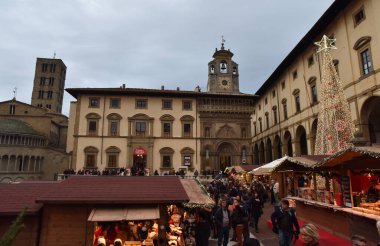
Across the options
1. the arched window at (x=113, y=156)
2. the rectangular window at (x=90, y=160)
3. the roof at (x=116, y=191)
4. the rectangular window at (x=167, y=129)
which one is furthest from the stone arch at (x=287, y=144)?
the roof at (x=116, y=191)

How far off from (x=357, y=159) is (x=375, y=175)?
2475 millimetres

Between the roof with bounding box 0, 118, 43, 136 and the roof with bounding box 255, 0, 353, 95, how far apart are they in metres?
42.2

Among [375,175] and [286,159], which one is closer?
[375,175]

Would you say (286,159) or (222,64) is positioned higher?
(222,64)

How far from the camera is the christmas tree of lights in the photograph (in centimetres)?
1455

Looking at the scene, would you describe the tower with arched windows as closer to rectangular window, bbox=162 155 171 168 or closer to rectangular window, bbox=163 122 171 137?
rectangular window, bbox=163 122 171 137

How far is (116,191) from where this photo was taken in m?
8.80

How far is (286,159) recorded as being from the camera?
14.3m

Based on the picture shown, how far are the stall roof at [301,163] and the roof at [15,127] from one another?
144ft

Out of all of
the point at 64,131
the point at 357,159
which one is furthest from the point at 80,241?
the point at 64,131

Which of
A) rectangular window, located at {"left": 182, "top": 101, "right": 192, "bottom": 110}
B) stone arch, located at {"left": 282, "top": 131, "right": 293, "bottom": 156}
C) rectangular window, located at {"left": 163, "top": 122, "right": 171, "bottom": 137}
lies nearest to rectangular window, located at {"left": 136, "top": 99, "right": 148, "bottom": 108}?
rectangular window, located at {"left": 163, "top": 122, "right": 171, "bottom": 137}

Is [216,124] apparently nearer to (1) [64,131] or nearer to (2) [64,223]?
(2) [64,223]

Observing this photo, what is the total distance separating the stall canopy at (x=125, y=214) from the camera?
789cm

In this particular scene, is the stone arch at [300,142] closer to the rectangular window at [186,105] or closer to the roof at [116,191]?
the rectangular window at [186,105]
